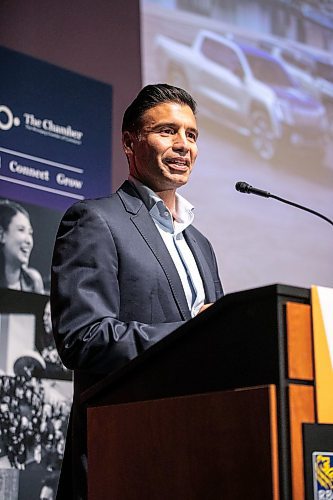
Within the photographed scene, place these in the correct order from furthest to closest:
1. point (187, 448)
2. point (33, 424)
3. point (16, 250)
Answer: point (16, 250) → point (33, 424) → point (187, 448)

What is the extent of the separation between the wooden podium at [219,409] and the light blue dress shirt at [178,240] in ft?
1.92

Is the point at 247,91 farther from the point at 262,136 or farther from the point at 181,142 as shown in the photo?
the point at 181,142

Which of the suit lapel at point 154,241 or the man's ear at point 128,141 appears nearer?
the suit lapel at point 154,241

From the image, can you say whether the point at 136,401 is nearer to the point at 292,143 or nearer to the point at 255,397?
the point at 255,397

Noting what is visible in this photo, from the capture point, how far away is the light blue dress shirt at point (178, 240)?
87.1 inches

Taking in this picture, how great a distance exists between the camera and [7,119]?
3.78 m

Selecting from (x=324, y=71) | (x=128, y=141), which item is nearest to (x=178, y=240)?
(x=128, y=141)

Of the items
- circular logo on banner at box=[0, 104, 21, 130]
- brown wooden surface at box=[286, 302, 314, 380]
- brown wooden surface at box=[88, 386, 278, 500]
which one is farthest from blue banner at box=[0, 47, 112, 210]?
brown wooden surface at box=[286, 302, 314, 380]

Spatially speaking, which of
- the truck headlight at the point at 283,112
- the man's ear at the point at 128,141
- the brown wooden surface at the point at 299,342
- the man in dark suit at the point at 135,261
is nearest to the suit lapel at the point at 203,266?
the man in dark suit at the point at 135,261

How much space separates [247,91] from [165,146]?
2223mm

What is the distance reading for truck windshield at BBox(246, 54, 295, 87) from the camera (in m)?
4.48

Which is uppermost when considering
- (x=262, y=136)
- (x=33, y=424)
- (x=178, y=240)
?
(x=262, y=136)

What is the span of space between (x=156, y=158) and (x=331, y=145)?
251cm

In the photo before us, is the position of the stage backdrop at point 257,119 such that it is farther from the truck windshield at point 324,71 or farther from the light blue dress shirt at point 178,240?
the light blue dress shirt at point 178,240
